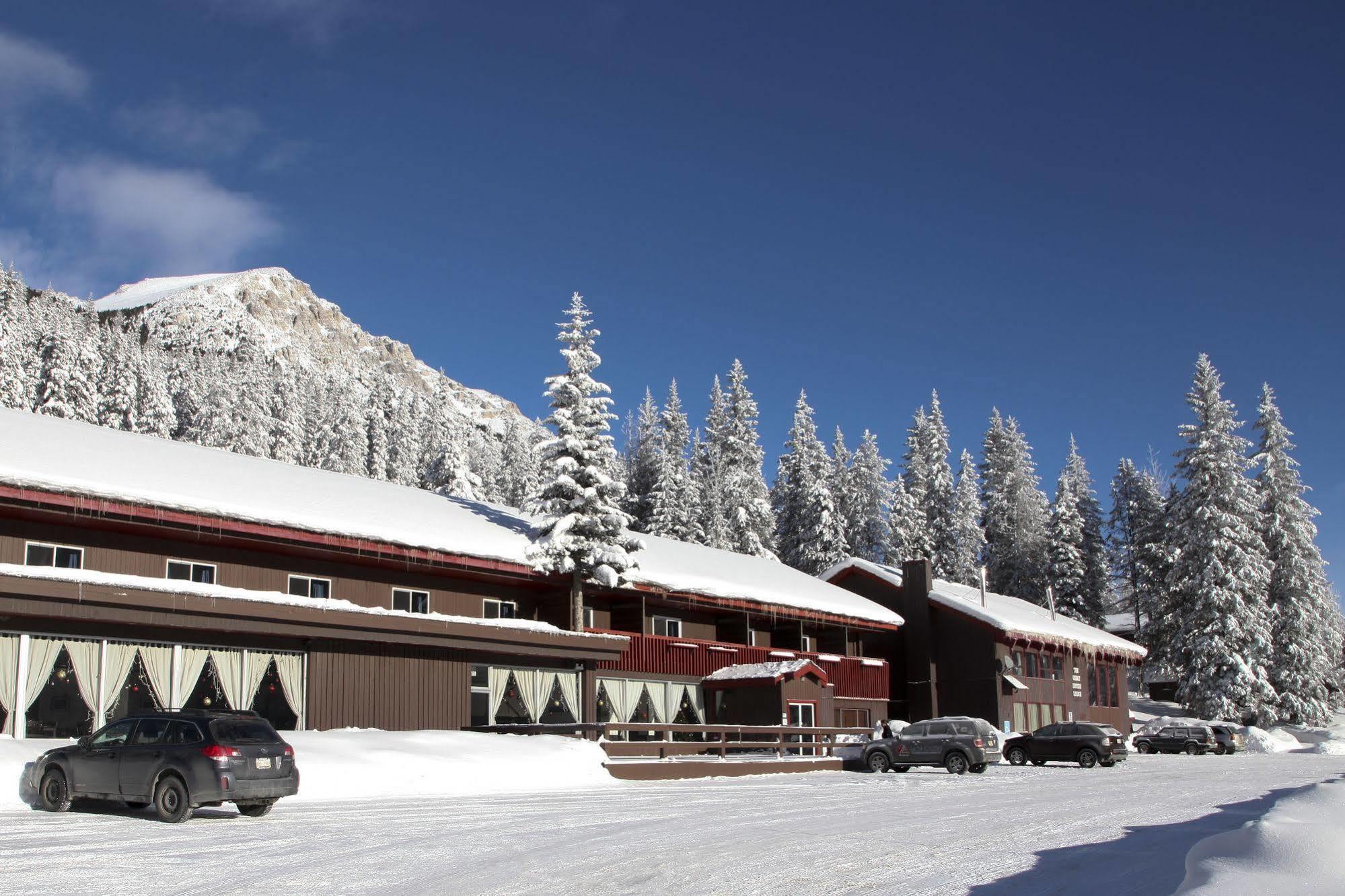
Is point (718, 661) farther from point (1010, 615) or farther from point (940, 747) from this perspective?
point (1010, 615)

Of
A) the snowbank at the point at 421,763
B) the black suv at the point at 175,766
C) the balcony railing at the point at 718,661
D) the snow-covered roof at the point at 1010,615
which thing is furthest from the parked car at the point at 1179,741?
the black suv at the point at 175,766

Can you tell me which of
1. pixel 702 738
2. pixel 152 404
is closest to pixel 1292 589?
pixel 702 738

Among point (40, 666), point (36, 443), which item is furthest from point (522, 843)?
point (36, 443)

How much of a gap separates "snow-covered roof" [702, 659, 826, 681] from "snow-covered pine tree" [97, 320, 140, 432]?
54.5m

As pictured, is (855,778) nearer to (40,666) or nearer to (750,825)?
(750,825)

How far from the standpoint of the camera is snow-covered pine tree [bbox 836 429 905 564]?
80.4m

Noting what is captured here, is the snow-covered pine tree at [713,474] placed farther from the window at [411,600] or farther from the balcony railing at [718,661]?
the window at [411,600]

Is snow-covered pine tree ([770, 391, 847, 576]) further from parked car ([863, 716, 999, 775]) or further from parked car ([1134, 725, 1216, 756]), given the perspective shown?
parked car ([863, 716, 999, 775])

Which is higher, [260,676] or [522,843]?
[260,676]

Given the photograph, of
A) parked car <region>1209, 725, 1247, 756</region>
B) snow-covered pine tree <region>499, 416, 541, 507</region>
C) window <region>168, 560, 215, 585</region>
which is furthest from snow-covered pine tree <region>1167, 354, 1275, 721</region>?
window <region>168, 560, 215, 585</region>

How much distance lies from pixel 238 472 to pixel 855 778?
18.4m

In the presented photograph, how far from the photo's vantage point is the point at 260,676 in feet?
81.5

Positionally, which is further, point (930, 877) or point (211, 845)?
point (211, 845)

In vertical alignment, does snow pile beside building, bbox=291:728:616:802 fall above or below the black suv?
below
